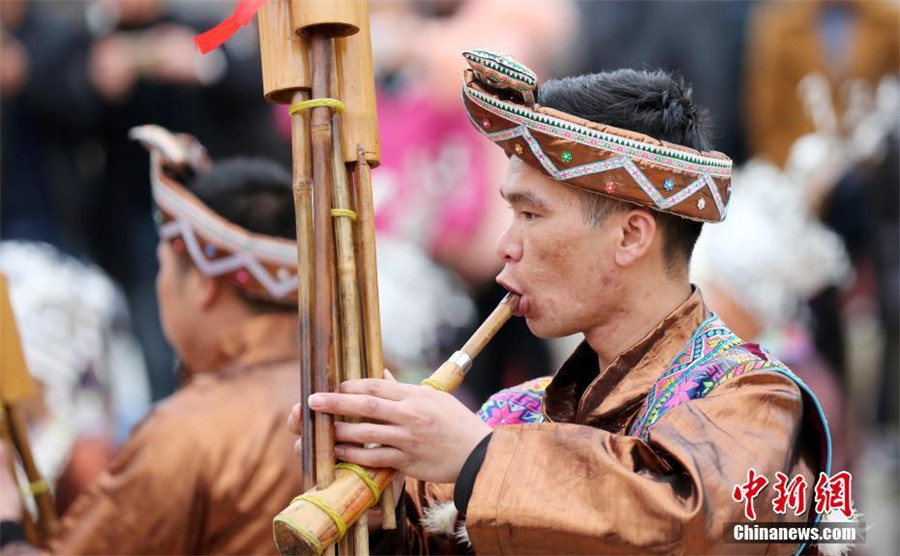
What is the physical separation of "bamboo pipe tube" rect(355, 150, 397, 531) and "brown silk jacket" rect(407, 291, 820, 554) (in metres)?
0.22

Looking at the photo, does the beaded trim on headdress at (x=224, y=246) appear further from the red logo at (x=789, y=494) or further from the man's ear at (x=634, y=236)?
the red logo at (x=789, y=494)

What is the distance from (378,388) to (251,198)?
6.39ft

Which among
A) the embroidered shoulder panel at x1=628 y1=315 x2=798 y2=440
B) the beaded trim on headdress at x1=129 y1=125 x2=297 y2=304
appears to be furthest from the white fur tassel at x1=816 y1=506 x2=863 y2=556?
the beaded trim on headdress at x1=129 y1=125 x2=297 y2=304

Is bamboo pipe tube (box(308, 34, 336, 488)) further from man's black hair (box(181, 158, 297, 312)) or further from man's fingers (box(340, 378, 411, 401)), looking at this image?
man's black hair (box(181, 158, 297, 312))

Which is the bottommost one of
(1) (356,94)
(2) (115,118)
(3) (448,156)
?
(1) (356,94)

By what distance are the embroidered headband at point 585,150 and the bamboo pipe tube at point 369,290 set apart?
0.28 m

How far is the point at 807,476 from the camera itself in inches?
82.8

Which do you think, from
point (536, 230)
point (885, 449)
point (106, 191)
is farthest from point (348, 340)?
point (885, 449)

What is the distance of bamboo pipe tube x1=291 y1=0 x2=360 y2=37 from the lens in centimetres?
206

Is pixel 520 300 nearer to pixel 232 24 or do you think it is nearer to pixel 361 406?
pixel 361 406

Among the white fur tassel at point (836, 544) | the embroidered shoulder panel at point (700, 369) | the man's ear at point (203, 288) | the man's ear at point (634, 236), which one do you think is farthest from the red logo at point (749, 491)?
the man's ear at point (203, 288)

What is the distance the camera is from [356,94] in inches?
84.8

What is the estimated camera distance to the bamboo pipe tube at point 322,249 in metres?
1.99

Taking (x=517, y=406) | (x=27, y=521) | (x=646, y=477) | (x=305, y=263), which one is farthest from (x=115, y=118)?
(x=646, y=477)
